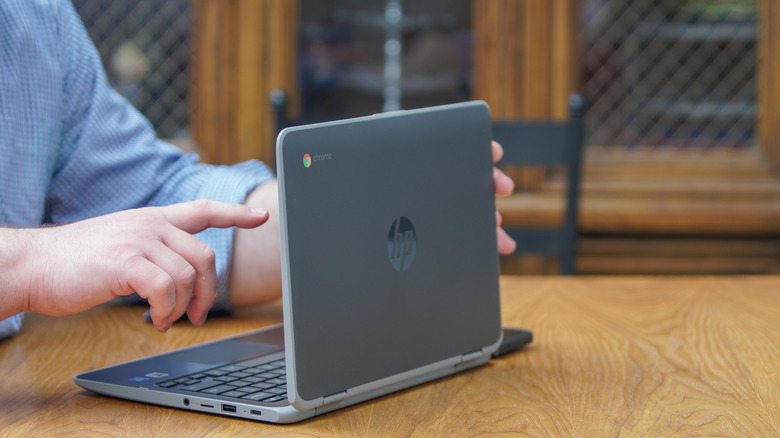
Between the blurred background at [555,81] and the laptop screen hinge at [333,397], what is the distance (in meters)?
1.64

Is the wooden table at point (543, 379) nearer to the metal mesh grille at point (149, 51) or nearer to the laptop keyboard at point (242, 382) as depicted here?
the laptop keyboard at point (242, 382)

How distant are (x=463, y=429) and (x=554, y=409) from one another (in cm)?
7

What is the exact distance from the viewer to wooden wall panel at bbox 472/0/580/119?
2180 millimetres

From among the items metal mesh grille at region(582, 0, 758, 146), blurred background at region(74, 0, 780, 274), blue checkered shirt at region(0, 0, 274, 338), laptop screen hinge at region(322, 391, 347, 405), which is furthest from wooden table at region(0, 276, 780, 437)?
metal mesh grille at region(582, 0, 758, 146)

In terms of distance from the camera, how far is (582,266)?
219 centimetres

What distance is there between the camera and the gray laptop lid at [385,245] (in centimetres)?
48

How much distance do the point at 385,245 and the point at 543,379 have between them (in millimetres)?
157

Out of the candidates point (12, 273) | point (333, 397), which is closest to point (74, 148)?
Result: point (12, 273)

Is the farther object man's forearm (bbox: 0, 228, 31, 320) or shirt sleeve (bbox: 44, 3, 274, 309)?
shirt sleeve (bbox: 44, 3, 274, 309)

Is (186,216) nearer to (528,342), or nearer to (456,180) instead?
(456,180)

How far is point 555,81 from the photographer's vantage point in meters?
2.19

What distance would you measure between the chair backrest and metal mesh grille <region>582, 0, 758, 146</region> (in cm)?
81

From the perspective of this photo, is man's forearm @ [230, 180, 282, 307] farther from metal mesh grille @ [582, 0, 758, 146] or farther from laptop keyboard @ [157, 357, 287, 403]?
metal mesh grille @ [582, 0, 758, 146]

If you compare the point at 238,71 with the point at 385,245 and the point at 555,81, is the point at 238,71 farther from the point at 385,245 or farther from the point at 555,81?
the point at 385,245
